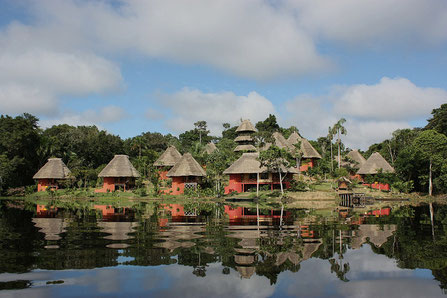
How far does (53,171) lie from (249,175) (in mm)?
27396

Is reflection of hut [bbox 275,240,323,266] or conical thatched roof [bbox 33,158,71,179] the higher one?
conical thatched roof [bbox 33,158,71,179]

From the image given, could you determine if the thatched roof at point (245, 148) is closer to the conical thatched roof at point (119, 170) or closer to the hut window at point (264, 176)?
the hut window at point (264, 176)

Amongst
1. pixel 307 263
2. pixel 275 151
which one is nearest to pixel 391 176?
pixel 275 151

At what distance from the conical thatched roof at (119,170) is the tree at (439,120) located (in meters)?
44.3

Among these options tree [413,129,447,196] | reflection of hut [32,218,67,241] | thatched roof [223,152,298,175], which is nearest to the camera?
reflection of hut [32,218,67,241]

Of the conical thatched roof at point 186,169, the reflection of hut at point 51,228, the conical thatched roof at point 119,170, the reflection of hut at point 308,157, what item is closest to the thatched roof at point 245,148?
the reflection of hut at point 308,157

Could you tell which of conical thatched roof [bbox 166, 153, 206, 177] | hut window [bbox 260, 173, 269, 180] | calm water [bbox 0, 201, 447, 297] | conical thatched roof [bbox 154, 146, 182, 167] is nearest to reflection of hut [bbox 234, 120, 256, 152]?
conical thatched roof [bbox 154, 146, 182, 167]

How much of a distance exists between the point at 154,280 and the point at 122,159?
147 ft

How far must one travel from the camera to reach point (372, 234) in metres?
17.0

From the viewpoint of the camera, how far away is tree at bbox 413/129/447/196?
4506cm

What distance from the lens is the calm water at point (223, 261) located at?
28.6 ft

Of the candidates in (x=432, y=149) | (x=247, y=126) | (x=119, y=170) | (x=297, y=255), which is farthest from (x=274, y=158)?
(x=297, y=255)

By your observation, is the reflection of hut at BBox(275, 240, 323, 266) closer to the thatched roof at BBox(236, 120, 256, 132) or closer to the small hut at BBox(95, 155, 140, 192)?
the small hut at BBox(95, 155, 140, 192)

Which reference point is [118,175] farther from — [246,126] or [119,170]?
[246,126]
